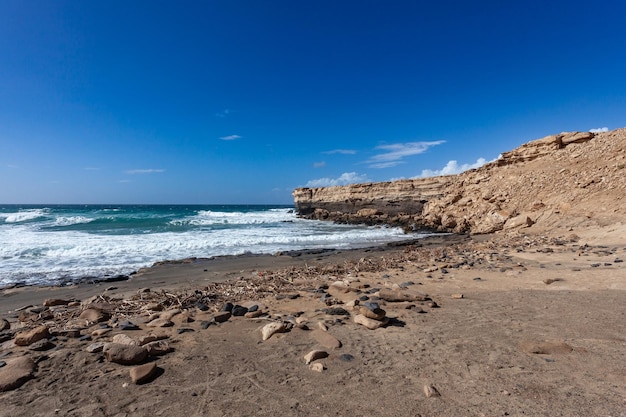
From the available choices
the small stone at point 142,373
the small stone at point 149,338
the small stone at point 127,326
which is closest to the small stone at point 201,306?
the small stone at point 127,326

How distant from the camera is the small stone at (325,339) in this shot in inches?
145

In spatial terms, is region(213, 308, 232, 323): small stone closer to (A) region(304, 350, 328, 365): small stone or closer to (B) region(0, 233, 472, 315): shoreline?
(A) region(304, 350, 328, 365): small stone

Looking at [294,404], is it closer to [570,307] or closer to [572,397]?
[572,397]

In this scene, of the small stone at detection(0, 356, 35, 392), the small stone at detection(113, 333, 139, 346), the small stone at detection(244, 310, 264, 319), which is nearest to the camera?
the small stone at detection(0, 356, 35, 392)

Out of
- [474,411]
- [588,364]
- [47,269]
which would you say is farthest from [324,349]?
[47,269]

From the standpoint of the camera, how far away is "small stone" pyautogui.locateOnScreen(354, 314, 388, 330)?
13.6 ft

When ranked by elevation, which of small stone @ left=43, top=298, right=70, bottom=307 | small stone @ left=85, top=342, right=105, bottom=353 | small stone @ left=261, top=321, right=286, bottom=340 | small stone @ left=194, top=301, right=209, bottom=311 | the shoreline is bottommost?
the shoreline

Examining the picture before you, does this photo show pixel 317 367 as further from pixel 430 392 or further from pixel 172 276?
pixel 172 276

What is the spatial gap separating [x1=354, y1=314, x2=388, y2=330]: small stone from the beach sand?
3.5 inches

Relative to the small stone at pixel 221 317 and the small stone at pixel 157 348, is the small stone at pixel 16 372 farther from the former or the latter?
the small stone at pixel 221 317

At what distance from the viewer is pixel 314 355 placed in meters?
3.38

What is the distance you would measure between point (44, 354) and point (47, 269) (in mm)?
8927

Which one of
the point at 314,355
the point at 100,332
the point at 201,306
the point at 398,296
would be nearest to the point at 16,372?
Answer: the point at 100,332

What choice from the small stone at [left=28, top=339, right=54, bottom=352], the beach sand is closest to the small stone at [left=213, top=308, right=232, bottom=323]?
the beach sand
